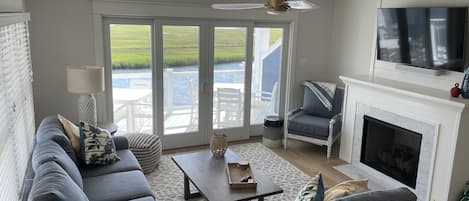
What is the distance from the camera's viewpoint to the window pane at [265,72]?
5609 mm

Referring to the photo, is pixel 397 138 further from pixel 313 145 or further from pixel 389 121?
pixel 313 145

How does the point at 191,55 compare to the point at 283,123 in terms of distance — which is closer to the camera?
the point at 191,55

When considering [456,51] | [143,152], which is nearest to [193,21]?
[143,152]

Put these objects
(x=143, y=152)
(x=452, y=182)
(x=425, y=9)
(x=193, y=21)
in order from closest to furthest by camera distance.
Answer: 1. (x=452, y=182)
2. (x=425, y=9)
3. (x=143, y=152)
4. (x=193, y=21)

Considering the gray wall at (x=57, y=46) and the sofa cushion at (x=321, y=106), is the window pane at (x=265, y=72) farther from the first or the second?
the gray wall at (x=57, y=46)

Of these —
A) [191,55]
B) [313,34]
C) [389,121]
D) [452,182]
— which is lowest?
[452,182]

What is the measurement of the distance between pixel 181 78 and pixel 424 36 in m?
3.05

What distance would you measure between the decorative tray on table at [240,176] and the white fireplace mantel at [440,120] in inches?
73.6

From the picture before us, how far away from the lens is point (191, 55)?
509 cm

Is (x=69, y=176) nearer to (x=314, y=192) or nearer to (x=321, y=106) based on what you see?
(x=314, y=192)

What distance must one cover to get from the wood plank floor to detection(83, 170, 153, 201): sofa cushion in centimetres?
194

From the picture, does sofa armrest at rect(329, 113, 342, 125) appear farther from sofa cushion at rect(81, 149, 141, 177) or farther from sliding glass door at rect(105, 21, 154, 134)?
sofa cushion at rect(81, 149, 141, 177)

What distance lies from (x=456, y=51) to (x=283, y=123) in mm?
2490

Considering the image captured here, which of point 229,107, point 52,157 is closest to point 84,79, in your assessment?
point 52,157
